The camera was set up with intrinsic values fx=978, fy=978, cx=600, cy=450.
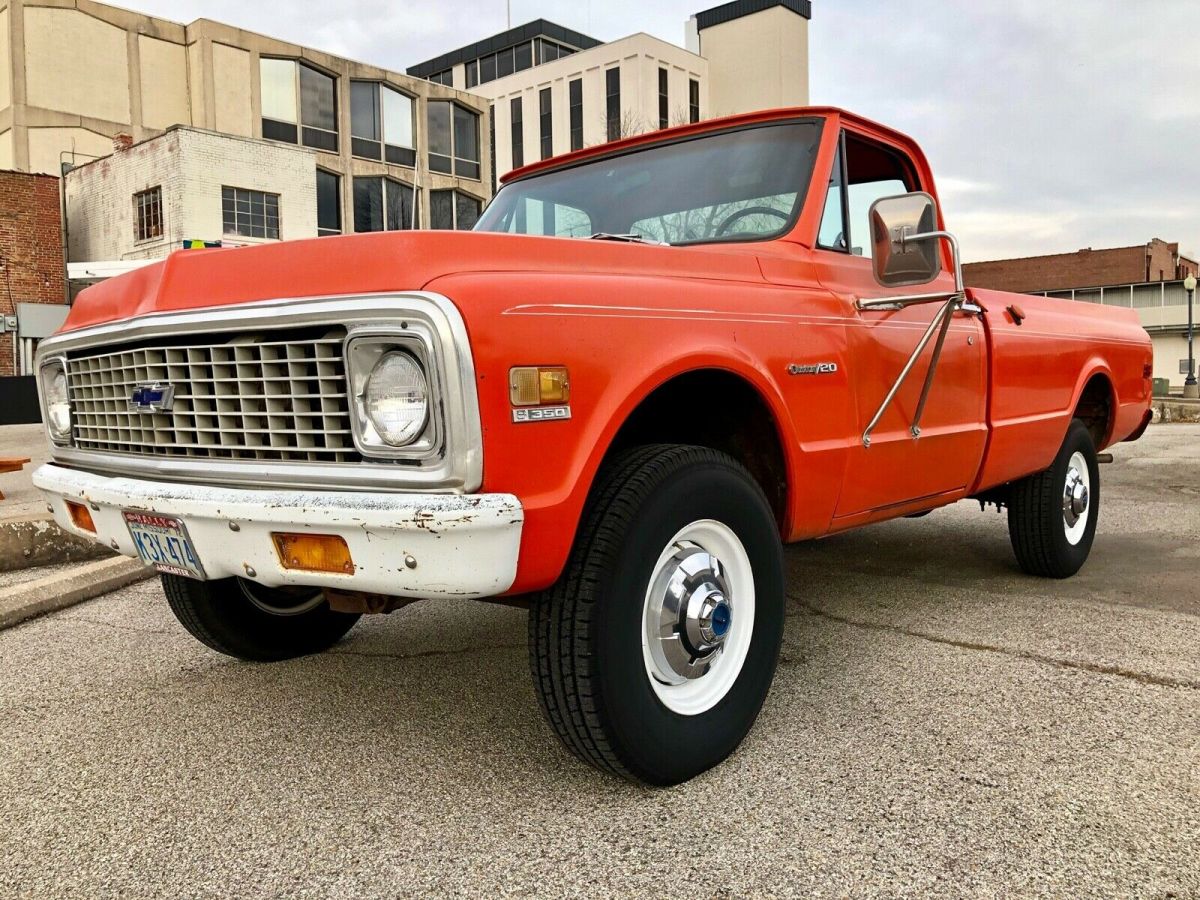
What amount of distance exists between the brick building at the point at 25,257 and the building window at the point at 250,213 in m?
3.53

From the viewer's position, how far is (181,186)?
21000 millimetres

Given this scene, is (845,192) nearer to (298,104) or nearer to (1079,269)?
(298,104)

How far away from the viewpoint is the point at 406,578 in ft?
6.60

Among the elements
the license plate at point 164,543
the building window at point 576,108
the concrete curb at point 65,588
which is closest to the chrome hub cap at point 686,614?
the license plate at point 164,543

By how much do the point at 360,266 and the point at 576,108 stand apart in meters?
44.7

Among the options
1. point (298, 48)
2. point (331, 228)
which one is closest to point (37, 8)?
point (298, 48)

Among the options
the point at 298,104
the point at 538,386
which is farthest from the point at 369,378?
the point at 298,104

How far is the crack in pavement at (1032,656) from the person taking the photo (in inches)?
123

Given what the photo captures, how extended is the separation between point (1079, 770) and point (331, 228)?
1030 inches

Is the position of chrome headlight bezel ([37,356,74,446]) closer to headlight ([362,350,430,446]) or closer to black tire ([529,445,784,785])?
headlight ([362,350,430,446])

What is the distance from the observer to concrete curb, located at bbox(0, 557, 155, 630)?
4.20 metres

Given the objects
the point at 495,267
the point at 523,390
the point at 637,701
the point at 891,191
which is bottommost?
the point at 637,701

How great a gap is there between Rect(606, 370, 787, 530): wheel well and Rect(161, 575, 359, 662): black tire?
152 centimetres

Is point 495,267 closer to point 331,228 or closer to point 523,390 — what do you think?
point 523,390
